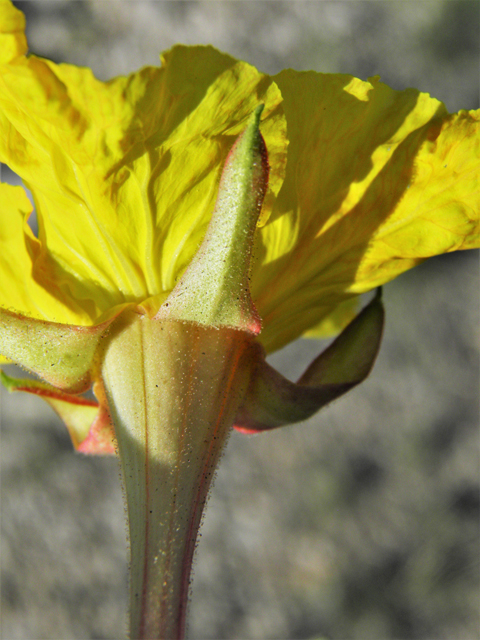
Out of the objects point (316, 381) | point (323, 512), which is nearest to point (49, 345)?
point (316, 381)

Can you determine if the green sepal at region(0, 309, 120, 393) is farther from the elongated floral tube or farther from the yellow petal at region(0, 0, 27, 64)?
the yellow petal at region(0, 0, 27, 64)

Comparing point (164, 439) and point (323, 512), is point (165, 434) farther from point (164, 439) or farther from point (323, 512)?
point (323, 512)

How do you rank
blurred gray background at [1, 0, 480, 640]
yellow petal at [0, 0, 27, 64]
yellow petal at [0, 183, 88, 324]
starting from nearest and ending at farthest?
yellow petal at [0, 0, 27, 64] < yellow petal at [0, 183, 88, 324] < blurred gray background at [1, 0, 480, 640]

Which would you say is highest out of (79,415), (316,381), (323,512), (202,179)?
(202,179)

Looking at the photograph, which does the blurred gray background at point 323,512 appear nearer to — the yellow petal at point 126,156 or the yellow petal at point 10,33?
the yellow petal at point 126,156

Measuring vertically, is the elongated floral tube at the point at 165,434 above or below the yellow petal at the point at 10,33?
below

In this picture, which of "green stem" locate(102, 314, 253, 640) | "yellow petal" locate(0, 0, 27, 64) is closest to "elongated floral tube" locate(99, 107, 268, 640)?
"green stem" locate(102, 314, 253, 640)

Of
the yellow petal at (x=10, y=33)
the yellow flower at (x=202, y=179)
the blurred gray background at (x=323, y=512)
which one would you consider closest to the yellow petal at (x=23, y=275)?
the yellow flower at (x=202, y=179)
